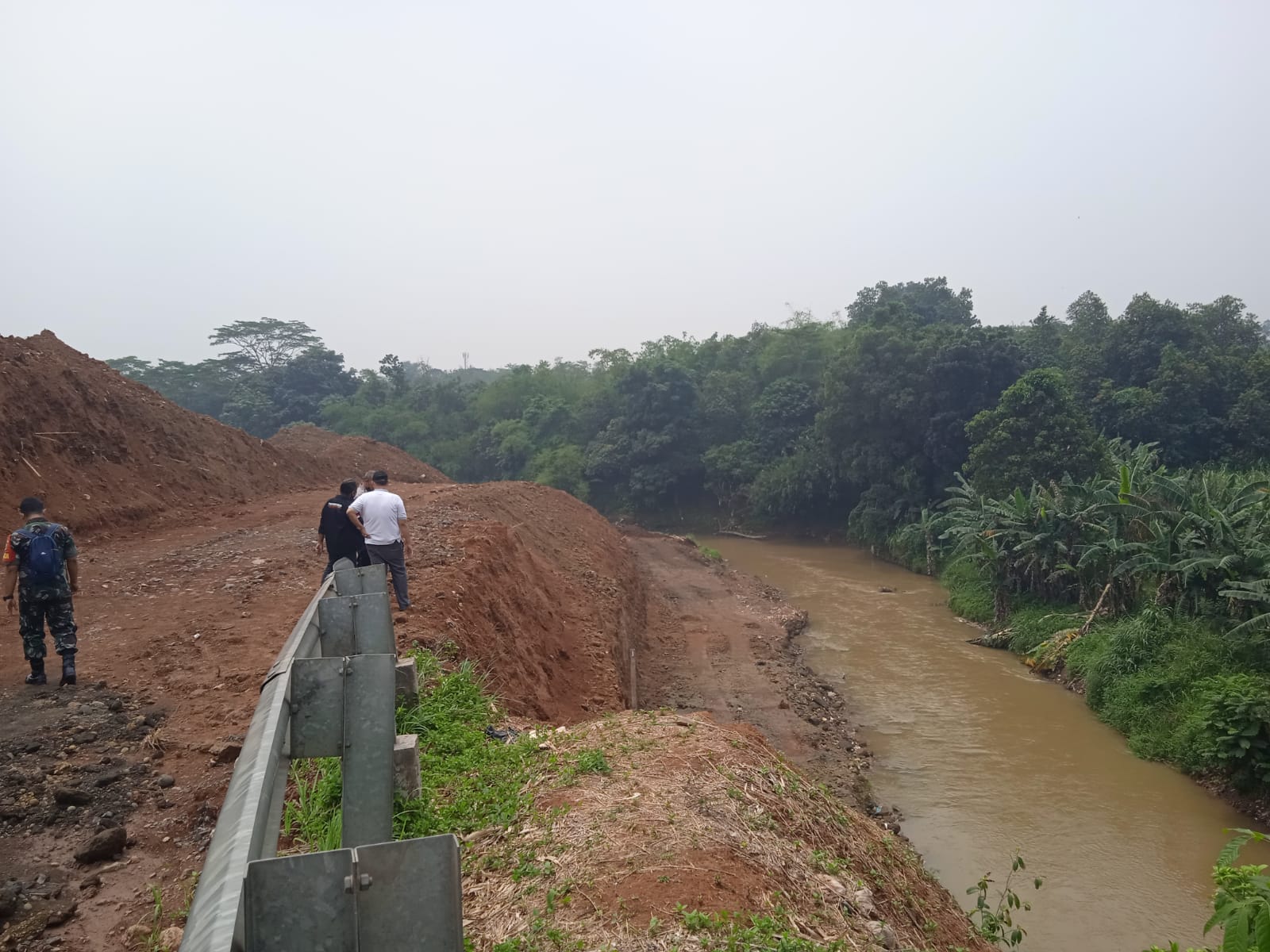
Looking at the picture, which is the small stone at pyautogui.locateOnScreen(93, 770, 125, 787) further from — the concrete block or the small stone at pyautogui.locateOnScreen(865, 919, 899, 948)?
the small stone at pyautogui.locateOnScreen(865, 919, 899, 948)

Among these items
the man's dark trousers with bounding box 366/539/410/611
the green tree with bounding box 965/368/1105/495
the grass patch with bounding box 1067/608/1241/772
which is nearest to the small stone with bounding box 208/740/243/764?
the man's dark trousers with bounding box 366/539/410/611

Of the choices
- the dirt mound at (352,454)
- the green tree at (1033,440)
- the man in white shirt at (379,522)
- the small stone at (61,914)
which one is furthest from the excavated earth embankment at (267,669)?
the dirt mound at (352,454)

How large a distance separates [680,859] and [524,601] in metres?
8.11

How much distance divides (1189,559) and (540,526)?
1274 cm

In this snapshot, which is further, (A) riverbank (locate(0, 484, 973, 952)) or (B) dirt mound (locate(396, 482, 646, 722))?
(B) dirt mound (locate(396, 482, 646, 722))

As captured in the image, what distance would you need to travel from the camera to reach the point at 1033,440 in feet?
66.2

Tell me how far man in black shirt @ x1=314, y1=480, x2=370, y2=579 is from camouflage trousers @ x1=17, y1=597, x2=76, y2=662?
85.0 inches

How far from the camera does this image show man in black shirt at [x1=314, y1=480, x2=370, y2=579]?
26.1 ft

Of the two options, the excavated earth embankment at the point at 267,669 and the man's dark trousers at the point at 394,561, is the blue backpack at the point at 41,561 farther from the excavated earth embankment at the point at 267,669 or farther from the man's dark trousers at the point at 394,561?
the man's dark trousers at the point at 394,561

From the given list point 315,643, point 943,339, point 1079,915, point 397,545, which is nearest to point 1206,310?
point 943,339

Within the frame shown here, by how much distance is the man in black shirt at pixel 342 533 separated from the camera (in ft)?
26.1

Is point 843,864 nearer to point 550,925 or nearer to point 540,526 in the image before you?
point 550,925

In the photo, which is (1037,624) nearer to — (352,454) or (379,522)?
(379,522)

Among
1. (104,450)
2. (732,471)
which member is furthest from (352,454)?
(732,471)
